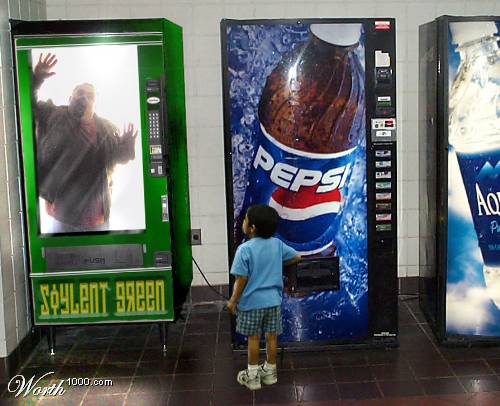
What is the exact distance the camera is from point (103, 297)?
4207 mm

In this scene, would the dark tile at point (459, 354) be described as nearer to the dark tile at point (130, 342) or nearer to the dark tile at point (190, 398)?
the dark tile at point (190, 398)

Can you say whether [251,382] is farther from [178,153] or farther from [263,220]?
[178,153]

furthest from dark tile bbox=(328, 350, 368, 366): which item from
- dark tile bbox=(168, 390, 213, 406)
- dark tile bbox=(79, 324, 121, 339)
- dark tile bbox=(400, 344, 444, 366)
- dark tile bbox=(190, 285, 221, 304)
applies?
dark tile bbox=(79, 324, 121, 339)

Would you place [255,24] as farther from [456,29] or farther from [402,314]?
[402,314]

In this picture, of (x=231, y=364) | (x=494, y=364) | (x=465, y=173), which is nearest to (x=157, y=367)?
(x=231, y=364)

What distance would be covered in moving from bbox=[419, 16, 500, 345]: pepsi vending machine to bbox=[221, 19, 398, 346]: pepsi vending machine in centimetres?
29

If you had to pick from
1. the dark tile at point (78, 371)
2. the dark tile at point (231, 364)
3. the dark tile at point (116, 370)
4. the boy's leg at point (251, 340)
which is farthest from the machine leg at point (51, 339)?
the boy's leg at point (251, 340)

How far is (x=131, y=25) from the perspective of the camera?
3990 millimetres

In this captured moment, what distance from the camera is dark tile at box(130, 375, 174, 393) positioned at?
12.3 ft

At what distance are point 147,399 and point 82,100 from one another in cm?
171

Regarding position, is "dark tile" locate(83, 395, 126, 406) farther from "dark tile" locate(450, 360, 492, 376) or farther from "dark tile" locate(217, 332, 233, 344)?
"dark tile" locate(450, 360, 492, 376)

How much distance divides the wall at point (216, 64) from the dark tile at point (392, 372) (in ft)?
4.70

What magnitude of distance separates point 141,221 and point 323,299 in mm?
1165

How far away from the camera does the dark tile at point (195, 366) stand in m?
3.97
